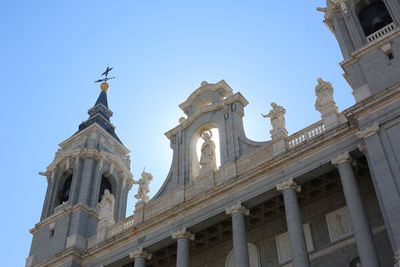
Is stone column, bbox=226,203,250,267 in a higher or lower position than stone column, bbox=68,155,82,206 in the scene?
lower

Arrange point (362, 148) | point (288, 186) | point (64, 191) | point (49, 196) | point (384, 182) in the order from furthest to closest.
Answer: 1. point (64, 191)
2. point (49, 196)
3. point (288, 186)
4. point (362, 148)
5. point (384, 182)

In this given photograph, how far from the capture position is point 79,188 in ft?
114

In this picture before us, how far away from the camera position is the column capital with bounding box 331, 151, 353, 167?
23.3 m

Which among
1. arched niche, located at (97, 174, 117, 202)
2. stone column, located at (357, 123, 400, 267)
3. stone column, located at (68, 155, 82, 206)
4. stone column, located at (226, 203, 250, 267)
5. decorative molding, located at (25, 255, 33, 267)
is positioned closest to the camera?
stone column, located at (357, 123, 400, 267)

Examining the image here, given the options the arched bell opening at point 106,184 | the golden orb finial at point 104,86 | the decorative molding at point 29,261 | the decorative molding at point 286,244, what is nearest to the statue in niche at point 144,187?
the arched bell opening at point 106,184

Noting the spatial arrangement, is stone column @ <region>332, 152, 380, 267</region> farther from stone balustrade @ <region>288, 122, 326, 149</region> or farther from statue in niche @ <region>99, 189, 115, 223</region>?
statue in niche @ <region>99, 189, 115, 223</region>

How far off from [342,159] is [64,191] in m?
19.4

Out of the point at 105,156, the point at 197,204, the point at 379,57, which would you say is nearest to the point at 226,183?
the point at 197,204

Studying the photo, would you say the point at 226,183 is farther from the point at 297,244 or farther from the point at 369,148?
the point at 369,148

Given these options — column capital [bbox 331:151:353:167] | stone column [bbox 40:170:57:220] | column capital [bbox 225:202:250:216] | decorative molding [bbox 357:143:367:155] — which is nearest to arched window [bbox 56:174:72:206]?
A: stone column [bbox 40:170:57:220]

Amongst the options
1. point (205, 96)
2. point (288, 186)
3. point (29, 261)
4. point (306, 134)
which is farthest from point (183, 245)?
point (29, 261)

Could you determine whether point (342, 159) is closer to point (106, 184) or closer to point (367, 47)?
point (367, 47)

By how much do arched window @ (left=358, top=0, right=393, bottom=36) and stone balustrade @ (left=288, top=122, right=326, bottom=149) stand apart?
5364 mm

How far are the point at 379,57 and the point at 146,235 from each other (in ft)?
42.4
